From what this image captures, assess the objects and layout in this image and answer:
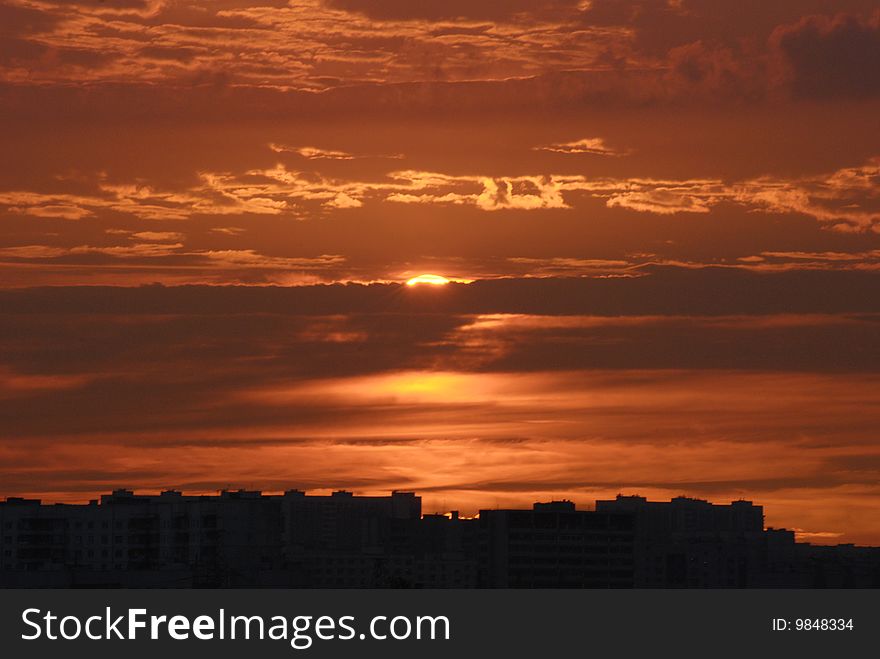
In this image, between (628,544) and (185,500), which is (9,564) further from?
(628,544)

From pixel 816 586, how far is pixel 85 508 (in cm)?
7638

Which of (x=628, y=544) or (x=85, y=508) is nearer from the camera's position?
(x=85, y=508)

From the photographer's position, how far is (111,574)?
436ft

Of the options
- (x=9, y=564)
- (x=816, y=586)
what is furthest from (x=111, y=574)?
(x=816, y=586)
